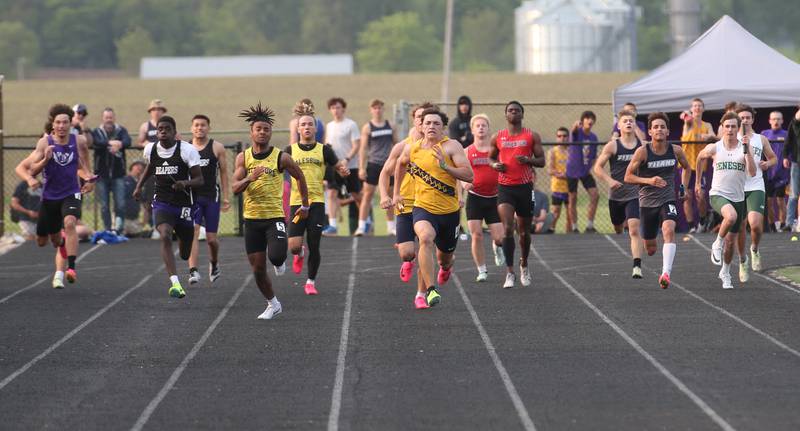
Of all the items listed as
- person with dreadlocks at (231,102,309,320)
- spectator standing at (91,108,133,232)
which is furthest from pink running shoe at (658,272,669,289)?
spectator standing at (91,108,133,232)

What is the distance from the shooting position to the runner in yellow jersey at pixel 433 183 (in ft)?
Answer: 44.0

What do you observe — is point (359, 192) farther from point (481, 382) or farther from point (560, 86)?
point (560, 86)

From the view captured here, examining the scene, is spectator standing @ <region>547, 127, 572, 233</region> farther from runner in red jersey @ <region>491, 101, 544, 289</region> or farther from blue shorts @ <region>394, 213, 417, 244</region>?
blue shorts @ <region>394, 213, 417, 244</region>

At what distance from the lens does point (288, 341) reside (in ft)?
39.6

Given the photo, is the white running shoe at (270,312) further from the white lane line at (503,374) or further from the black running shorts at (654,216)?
the black running shorts at (654,216)

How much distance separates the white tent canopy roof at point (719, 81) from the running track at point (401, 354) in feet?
19.0

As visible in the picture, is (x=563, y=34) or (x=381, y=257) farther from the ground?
(x=563, y=34)

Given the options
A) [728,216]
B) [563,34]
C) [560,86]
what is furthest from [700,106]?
[563,34]

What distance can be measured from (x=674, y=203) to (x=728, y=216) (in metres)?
0.57

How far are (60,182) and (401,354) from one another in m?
6.07

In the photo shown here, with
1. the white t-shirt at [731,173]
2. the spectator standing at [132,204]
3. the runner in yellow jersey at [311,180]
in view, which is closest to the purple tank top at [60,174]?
the runner in yellow jersey at [311,180]

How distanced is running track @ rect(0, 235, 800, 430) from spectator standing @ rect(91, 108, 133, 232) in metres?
4.16

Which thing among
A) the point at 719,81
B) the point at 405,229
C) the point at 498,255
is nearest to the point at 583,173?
the point at 719,81

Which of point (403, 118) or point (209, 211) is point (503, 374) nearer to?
point (209, 211)
